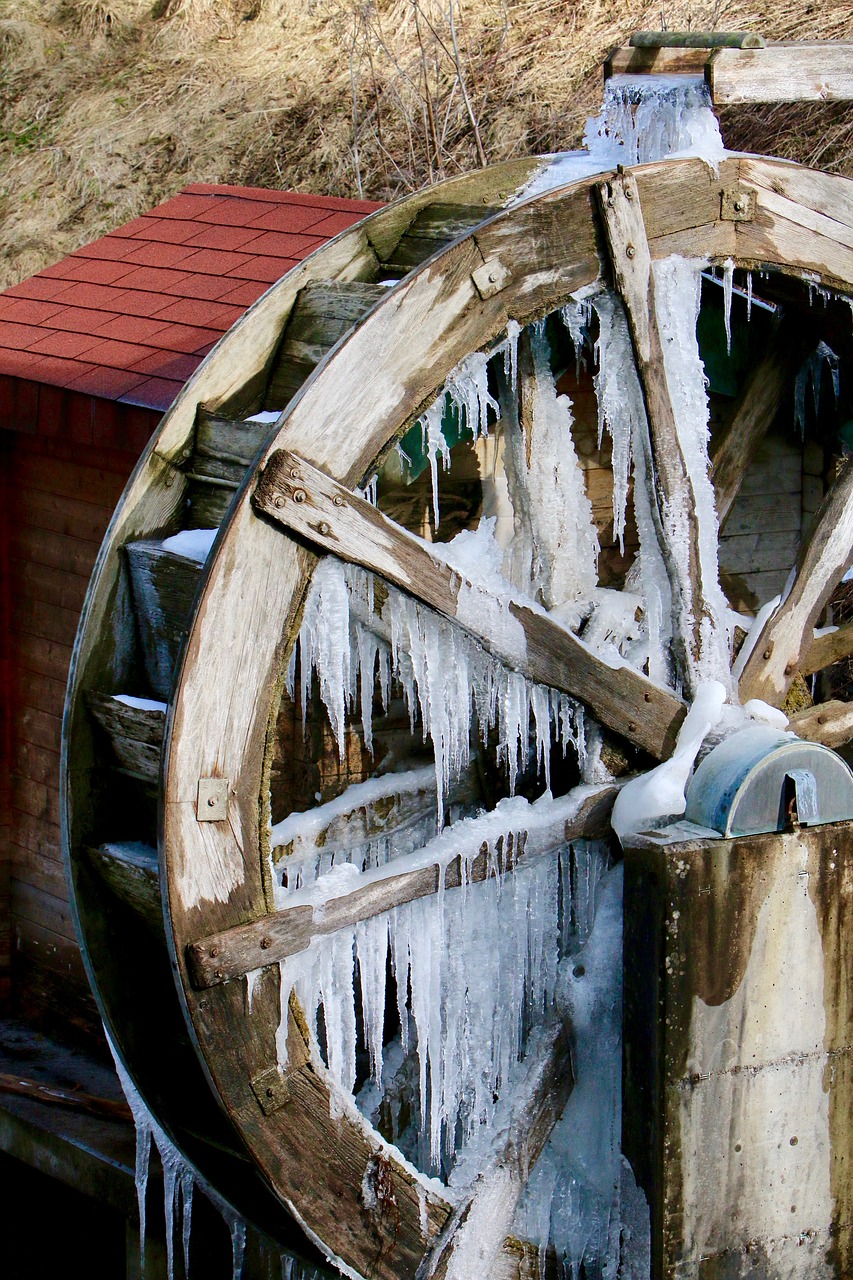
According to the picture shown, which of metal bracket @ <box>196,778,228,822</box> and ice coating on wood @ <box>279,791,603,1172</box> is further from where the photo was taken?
ice coating on wood @ <box>279,791,603,1172</box>

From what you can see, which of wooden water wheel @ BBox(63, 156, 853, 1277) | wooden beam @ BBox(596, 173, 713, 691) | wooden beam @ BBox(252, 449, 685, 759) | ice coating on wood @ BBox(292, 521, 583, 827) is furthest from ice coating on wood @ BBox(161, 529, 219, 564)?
wooden beam @ BBox(596, 173, 713, 691)

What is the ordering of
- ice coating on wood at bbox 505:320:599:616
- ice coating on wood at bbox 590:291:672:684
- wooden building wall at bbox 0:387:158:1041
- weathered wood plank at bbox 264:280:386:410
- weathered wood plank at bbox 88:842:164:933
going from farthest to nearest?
wooden building wall at bbox 0:387:158:1041 → ice coating on wood at bbox 505:320:599:616 → weathered wood plank at bbox 264:280:386:410 → ice coating on wood at bbox 590:291:672:684 → weathered wood plank at bbox 88:842:164:933

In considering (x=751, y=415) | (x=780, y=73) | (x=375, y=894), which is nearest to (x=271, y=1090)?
(x=375, y=894)

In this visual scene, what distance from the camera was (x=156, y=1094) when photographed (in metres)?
3.83

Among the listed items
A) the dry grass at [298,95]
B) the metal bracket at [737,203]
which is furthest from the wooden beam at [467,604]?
the dry grass at [298,95]

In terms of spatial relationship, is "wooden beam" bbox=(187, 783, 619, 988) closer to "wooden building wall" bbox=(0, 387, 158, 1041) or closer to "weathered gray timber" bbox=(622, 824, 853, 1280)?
"weathered gray timber" bbox=(622, 824, 853, 1280)

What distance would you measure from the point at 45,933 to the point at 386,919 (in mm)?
2332

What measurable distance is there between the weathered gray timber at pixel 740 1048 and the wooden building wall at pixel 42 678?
248 cm

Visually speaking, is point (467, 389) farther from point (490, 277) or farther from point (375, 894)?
point (375, 894)

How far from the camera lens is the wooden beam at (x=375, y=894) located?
3.31 m

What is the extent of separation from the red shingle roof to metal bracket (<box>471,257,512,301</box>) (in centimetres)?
127

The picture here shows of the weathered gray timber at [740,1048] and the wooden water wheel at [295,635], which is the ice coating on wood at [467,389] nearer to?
the wooden water wheel at [295,635]

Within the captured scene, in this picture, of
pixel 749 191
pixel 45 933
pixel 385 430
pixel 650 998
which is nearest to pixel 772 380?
pixel 749 191

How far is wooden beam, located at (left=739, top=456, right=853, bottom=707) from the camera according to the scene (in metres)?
4.43
